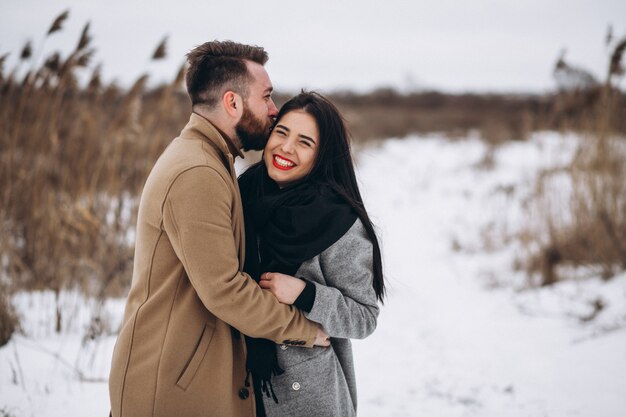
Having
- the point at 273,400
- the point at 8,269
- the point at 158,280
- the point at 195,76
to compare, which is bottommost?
the point at 8,269

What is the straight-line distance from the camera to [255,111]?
1.94m

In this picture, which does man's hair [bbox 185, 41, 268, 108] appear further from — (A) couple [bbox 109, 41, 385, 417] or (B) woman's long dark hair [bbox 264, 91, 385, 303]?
(B) woman's long dark hair [bbox 264, 91, 385, 303]

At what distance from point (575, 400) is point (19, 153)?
193 inches

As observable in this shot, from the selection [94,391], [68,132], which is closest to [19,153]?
[68,132]

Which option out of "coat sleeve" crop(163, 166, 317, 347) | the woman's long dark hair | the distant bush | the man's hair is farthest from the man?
the distant bush

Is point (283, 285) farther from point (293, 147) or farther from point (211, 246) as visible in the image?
point (293, 147)

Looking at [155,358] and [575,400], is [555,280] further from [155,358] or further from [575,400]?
[155,358]

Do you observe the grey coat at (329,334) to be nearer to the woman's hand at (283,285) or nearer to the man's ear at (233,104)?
the woman's hand at (283,285)

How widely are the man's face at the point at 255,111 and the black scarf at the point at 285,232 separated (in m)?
0.27

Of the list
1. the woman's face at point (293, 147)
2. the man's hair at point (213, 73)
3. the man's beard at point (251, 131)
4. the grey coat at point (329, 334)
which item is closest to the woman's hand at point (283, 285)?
the grey coat at point (329, 334)

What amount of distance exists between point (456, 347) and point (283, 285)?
116 inches

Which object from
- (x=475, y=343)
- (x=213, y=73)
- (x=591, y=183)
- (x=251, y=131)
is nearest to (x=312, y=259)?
(x=251, y=131)

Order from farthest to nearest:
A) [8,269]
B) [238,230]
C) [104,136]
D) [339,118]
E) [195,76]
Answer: [104,136] → [8,269] → [339,118] → [195,76] → [238,230]

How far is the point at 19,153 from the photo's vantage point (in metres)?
4.23
